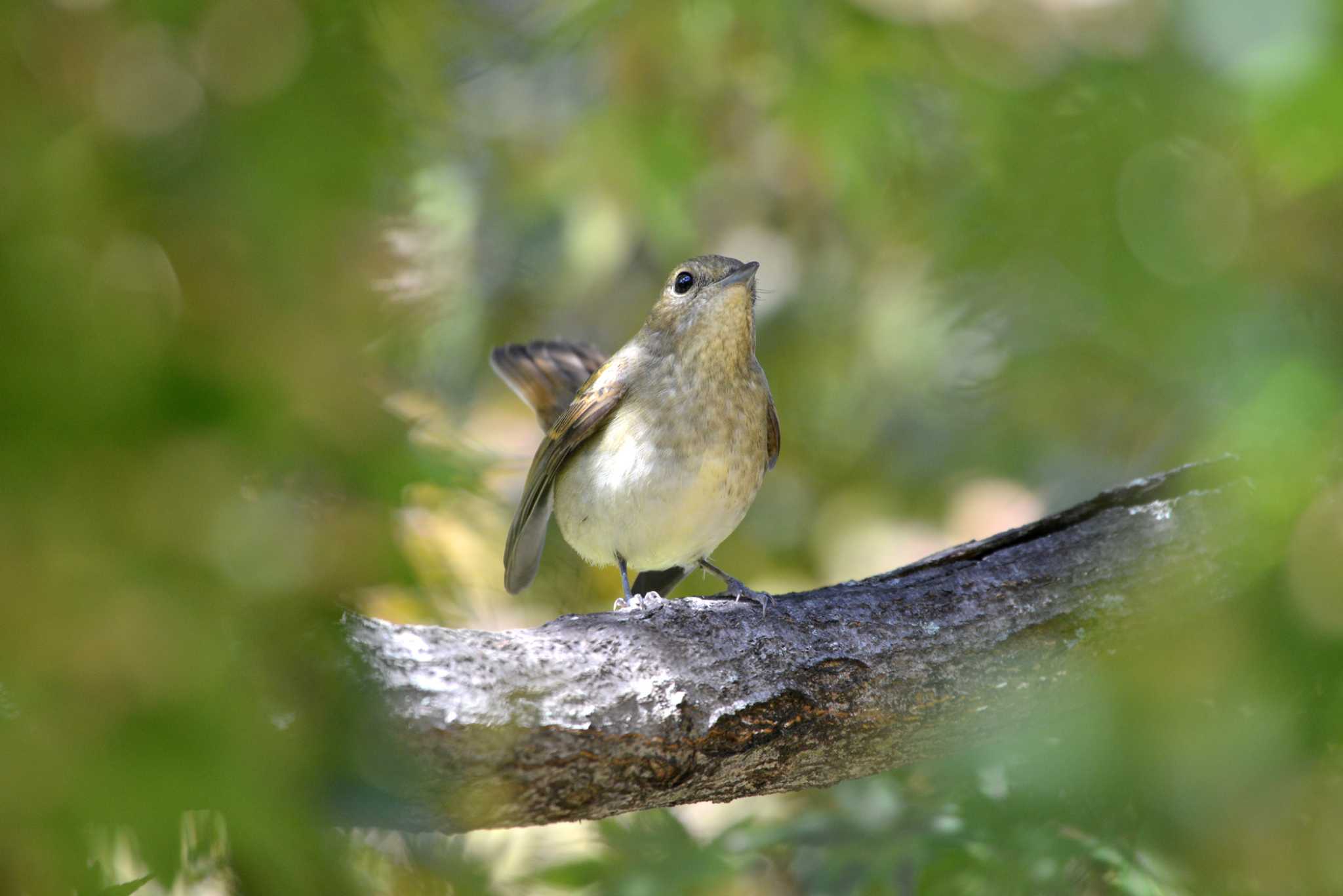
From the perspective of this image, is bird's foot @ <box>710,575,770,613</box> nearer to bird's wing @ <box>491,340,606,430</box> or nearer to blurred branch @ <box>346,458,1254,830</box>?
blurred branch @ <box>346,458,1254,830</box>

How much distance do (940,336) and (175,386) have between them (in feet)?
2.91

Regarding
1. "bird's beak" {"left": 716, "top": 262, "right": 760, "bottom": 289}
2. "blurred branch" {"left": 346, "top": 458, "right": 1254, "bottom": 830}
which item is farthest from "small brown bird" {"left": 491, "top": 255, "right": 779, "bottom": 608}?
"blurred branch" {"left": 346, "top": 458, "right": 1254, "bottom": 830}

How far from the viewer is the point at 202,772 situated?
0.76 m

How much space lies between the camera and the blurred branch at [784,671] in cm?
254

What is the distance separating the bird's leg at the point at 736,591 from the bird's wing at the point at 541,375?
110cm

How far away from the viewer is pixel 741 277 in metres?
4.41

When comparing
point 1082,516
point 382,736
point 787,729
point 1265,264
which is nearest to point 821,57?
point 1082,516

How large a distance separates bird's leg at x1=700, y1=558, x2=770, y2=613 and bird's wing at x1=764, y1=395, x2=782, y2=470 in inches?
19.9

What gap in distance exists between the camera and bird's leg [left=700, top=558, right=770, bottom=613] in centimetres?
342

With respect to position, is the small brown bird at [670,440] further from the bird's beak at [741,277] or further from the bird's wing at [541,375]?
the bird's wing at [541,375]

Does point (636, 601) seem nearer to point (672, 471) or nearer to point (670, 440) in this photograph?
point (672, 471)

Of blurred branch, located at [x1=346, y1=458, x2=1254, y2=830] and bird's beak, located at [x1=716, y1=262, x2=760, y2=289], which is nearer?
blurred branch, located at [x1=346, y1=458, x2=1254, y2=830]

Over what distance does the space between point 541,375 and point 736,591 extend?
1.81 m

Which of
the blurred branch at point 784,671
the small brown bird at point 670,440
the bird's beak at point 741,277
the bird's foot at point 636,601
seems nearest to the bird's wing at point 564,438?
the small brown bird at point 670,440
